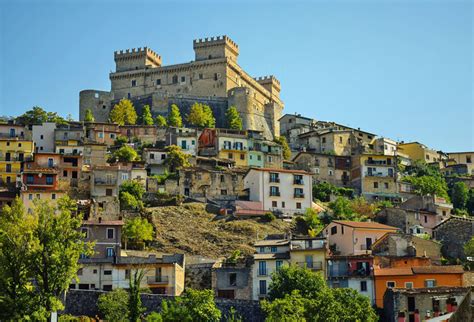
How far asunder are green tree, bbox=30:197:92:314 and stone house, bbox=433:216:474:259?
3956 cm

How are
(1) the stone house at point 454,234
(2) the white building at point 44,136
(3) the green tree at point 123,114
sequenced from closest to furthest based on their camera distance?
(1) the stone house at point 454,234, (2) the white building at point 44,136, (3) the green tree at point 123,114

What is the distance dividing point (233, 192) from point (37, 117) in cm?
2760

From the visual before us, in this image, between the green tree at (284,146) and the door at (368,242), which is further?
the green tree at (284,146)

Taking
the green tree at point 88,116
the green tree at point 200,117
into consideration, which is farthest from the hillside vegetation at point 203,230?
the green tree at point 88,116

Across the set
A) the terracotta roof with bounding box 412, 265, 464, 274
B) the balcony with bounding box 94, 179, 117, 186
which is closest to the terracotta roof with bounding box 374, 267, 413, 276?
the terracotta roof with bounding box 412, 265, 464, 274

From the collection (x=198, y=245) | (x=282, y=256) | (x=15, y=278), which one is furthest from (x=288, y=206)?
(x=15, y=278)

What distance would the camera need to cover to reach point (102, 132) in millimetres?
101125

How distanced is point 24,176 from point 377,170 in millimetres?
41600

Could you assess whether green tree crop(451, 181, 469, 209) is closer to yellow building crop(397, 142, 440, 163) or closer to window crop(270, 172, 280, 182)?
yellow building crop(397, 142, 440, 163)

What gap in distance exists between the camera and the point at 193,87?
420 feet

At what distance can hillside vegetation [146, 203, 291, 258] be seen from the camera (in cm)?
7275

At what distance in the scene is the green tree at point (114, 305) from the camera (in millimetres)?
51875

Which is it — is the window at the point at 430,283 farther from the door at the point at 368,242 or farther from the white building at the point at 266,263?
the white building at the point at 266,263

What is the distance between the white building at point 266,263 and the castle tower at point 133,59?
7232 cm
